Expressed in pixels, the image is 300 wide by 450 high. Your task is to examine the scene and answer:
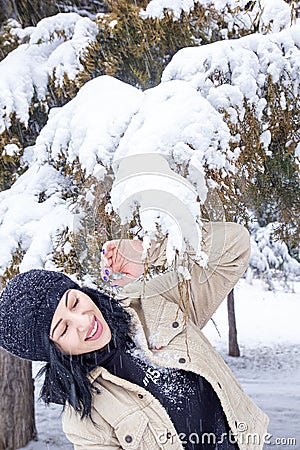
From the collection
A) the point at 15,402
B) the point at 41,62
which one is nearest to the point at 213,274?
the point at 41,62

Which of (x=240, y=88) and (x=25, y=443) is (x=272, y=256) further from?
(x=240, y=88)

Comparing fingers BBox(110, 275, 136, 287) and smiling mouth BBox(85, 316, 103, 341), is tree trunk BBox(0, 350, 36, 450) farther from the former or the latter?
smiling mouth BBox(85, 316, 103, 341)

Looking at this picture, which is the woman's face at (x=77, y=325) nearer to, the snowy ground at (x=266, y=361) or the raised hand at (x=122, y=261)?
the raised hand at (x=122, y=261)

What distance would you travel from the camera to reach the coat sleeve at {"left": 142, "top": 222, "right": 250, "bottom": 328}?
1.59 metres

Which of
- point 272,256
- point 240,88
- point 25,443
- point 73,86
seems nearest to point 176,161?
point 240,88

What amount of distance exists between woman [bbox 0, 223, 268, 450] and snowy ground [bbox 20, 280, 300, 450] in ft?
9.98

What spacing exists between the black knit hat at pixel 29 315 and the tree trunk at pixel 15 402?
2790mm

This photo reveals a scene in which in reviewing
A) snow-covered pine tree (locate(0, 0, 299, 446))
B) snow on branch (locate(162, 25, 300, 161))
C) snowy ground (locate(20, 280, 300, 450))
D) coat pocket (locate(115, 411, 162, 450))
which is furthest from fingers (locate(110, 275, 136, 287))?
snowy ground (locate(20, 280, 300, 450))

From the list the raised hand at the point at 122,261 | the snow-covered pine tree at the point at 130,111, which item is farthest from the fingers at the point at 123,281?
the snow-covered pine tree at the point at 130,111

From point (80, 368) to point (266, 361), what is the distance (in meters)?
6.80

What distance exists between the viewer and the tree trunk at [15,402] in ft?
13.2

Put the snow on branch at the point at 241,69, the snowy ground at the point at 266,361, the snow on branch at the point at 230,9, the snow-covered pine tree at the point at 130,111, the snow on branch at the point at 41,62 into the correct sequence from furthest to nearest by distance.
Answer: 1. the snowy ground at the point at 266,361
2. the snow on branch at the point at 41,62
3. the snow on branch at the point at 230,9
4. the snow on branch at the point at 241,69
5. the snow-covered pine tree at the point at 130,111

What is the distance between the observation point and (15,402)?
13.4ft

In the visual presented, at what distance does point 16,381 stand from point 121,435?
9.74 feet
